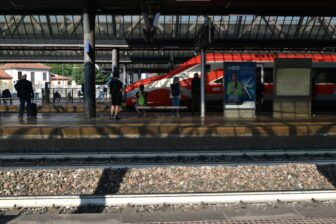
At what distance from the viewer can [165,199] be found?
590 centimetres

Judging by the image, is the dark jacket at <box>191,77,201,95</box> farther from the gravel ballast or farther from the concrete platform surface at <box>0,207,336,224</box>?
the concrete platform surface at <box>0,207,336,224</box>

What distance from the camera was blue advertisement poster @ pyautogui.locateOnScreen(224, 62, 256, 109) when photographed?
50.8 feet

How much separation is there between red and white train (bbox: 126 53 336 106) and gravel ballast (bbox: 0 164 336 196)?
12.6 meters

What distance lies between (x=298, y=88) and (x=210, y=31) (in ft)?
13.8

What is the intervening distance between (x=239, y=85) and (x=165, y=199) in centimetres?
1019

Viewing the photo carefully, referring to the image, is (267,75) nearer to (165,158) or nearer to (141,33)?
(141,33)

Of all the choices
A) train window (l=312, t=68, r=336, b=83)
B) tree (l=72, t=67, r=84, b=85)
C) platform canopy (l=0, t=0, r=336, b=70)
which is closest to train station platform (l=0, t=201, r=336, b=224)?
platform canopy (l=0, t=0, r=336, b=70)

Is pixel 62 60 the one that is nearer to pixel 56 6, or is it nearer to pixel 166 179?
pixel 56 6

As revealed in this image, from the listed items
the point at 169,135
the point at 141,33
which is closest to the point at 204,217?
the point at 169,135

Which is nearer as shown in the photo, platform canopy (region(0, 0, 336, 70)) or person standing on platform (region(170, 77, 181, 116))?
person standing on platform (region(170, 77, 181, 116))

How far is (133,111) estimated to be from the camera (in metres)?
21.9

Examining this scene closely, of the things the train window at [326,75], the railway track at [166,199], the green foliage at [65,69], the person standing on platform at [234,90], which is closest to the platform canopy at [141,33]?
the train window at [326,75]

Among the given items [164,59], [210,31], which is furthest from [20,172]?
[164,59]

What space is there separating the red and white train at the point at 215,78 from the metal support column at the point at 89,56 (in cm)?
490
